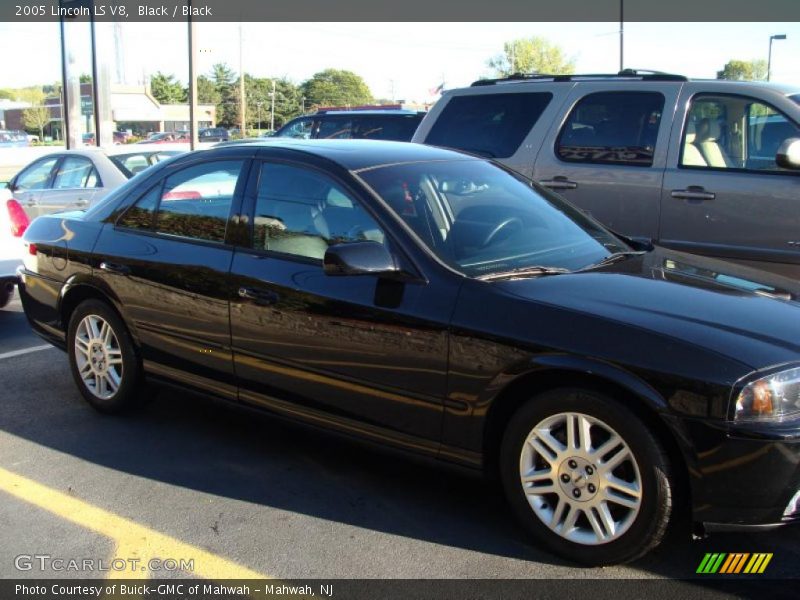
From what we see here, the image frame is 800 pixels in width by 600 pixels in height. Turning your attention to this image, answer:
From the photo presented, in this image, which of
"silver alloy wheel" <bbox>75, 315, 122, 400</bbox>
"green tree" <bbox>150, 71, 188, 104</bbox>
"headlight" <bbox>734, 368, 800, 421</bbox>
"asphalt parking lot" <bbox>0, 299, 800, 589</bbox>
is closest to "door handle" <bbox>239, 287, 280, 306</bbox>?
"asphalt parking lot" <bbox>0, 299, 800, 589</bbox>

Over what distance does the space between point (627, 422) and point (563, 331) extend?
41cm

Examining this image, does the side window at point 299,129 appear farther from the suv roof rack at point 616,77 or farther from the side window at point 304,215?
the side window at point 304,215

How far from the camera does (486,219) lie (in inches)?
160

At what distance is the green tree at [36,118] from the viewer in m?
83.4

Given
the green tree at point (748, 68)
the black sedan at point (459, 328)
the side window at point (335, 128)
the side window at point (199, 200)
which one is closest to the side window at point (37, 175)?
the side window at point (335, 128)

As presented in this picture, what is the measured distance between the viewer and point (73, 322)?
5031 mm

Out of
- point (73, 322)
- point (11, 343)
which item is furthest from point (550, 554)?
point (11, 343)

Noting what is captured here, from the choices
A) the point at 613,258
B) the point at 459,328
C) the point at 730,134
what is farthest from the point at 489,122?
the point at 459,328

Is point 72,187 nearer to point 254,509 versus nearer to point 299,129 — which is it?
point 299,129

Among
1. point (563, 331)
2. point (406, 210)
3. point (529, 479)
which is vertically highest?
point (406, 210)

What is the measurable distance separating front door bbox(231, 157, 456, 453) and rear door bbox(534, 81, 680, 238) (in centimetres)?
298

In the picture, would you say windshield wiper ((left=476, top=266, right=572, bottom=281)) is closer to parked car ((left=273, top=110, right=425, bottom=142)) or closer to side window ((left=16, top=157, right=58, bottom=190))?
parked car ((left=273, top=110, right=425, bottom=142))

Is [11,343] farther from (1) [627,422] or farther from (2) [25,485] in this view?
(1) [627,422]

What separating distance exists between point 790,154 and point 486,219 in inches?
105
